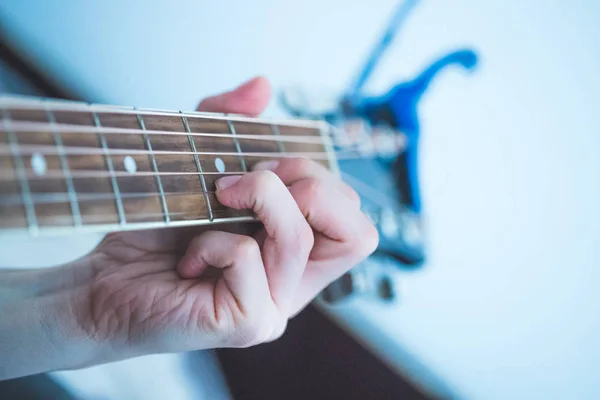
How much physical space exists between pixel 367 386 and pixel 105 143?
0.52 meters

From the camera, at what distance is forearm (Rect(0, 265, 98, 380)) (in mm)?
546

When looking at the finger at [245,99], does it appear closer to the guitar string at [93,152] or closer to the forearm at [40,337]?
the guitar string at [93,152]

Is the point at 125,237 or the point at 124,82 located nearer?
the point at 125,237

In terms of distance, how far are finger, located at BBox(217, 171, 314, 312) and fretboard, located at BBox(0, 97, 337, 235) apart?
23 millimetres

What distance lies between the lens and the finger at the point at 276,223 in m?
0.53

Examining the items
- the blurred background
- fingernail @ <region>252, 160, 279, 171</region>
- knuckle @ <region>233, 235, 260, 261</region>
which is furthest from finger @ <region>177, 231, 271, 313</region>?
the blurred background

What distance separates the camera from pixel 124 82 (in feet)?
2.70

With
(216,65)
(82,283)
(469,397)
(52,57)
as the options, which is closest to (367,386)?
(469,397)

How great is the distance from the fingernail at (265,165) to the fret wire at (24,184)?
28 centimetres

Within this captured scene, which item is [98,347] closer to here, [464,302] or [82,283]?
[82,283]

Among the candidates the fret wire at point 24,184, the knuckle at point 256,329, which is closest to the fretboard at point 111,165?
the fret wire at point 24,184

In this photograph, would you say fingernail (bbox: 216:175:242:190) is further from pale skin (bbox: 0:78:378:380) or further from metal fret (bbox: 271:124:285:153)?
metal fret (bbox: 271:124:285:153)

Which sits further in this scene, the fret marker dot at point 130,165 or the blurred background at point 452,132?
the blurred background at point 452,132

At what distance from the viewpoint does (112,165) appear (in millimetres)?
441
